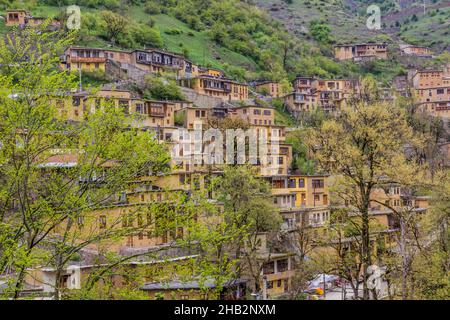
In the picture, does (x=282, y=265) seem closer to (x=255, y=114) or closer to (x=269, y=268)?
(x=269, y=268)

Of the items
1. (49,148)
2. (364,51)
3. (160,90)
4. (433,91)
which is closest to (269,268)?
(49,148)

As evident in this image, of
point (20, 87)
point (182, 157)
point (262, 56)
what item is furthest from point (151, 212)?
point (262, 56)

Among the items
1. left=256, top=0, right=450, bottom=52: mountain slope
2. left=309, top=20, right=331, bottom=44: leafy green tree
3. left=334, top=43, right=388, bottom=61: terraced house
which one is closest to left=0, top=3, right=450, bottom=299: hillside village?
left=334, top=43, right=388, bottom=61: terraced house

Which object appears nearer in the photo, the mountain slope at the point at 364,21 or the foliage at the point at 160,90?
the foliage at the point at 160,90

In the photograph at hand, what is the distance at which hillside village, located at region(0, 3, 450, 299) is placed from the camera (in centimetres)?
1531

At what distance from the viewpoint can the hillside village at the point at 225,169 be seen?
50.2 ft

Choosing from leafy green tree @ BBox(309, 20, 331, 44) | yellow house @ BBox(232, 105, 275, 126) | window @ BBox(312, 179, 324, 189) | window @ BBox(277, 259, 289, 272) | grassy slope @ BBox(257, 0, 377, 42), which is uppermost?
grassy slope @ BBox(257, 0, 377, 42)

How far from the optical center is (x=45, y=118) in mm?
9961

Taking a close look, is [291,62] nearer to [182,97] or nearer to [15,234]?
[182,97]

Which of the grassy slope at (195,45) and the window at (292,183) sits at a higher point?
the grassy slope at (195,45)

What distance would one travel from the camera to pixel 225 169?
3334cm

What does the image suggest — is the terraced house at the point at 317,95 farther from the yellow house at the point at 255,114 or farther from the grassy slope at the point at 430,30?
the grassy slope at the point at 430,30

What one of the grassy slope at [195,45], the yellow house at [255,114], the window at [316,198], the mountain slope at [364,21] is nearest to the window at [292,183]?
the window at [316,198]

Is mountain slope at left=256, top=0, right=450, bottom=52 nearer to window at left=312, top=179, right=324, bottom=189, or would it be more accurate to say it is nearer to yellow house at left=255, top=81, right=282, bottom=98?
yellow house at left=255, top=81, right=282, bottom=98
